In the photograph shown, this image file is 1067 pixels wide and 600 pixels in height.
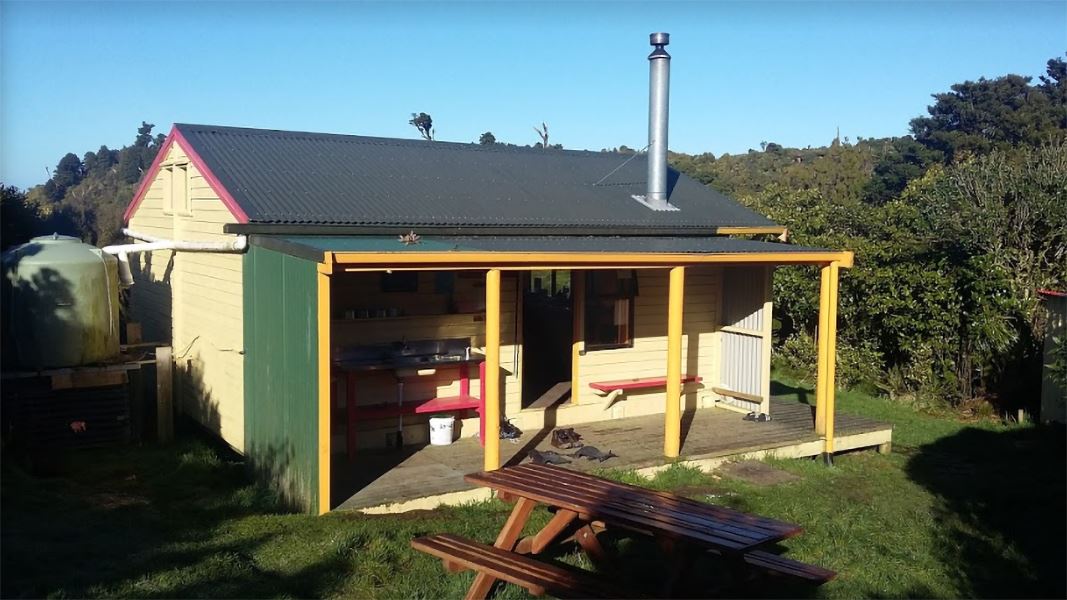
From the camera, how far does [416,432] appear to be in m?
10.1

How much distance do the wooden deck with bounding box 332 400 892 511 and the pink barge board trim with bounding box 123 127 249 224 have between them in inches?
109

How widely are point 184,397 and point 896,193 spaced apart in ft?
114

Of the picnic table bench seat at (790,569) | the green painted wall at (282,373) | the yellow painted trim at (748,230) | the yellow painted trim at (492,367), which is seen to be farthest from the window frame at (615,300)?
the picnic table bench seat at (790,569)

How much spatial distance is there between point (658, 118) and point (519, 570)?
8.38 metres

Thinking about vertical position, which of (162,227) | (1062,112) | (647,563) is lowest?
(647,563)

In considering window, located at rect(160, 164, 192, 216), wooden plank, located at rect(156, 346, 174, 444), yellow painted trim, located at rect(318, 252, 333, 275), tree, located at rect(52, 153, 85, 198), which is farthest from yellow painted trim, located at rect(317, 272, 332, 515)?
tree, located at rect(52, 153, 85, 198)

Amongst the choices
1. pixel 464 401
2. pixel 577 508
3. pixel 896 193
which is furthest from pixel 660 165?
pixel 896 193

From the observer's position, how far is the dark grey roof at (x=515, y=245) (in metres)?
7.85

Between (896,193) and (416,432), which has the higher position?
(896,193)

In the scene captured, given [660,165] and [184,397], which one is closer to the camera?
[184,397]

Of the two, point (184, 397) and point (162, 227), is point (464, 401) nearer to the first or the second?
point (184, 397)

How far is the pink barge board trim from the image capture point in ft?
29.5

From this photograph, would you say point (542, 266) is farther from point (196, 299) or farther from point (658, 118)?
point (658, 118)

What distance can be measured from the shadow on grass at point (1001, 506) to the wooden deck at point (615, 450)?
1.13 meters
